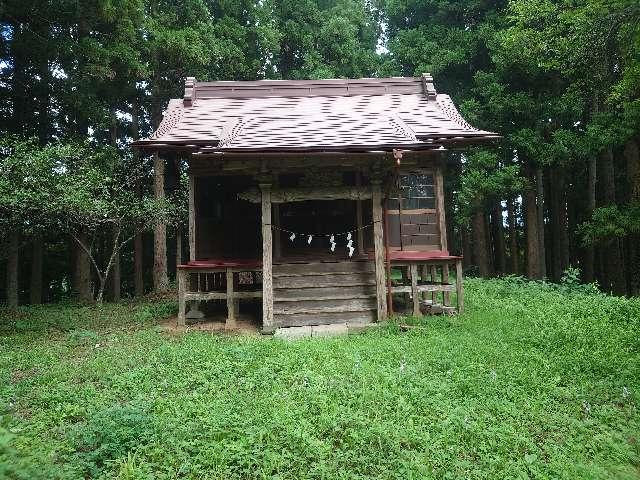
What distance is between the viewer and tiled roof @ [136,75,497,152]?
9852mm

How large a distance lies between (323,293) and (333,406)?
16.7 ft

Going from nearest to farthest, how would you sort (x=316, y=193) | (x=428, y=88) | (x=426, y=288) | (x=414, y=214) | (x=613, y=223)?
(x=316, y=193) → (x=426, y=288) → (x=414, y=214) → (x=613, y=223) → (x=428, y=88)

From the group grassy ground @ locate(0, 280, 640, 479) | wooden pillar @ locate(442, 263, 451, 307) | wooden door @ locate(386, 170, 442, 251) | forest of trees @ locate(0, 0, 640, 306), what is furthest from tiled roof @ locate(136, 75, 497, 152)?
grassy ground @ locate(0, 280, 640, 479)

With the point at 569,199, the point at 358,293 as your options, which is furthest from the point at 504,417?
the point at 569,199

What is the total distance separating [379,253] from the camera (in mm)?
9750

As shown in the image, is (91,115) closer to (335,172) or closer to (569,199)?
(335,172)

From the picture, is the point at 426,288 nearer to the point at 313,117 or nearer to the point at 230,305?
the point at 230,305

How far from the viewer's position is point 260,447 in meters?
4.38

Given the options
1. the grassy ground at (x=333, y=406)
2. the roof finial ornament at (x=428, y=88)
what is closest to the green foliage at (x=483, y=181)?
the roof finial ornament at (x=428, y=88)

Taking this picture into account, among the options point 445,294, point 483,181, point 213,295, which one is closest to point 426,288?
point 445,294

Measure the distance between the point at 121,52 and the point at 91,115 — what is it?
237 centimetres

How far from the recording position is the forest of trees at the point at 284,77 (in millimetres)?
11797

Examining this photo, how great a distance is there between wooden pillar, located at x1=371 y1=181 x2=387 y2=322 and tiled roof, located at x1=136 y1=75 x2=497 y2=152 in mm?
1058

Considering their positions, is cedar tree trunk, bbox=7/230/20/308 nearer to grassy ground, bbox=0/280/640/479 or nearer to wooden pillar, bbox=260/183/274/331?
grassy ground, bbox=0/280/640/479
